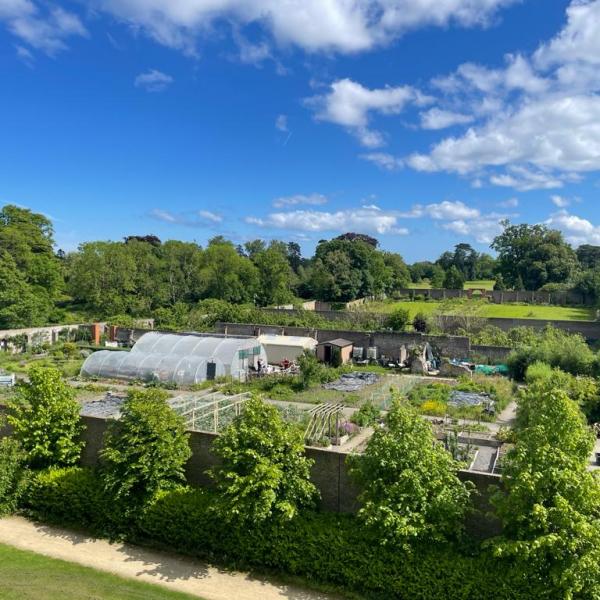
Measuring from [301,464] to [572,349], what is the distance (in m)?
21.4

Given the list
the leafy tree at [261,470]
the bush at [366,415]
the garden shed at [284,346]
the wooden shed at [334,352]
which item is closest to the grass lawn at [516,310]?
the wooden shed at [334,352]

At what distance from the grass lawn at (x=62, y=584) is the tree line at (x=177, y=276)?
32558mm

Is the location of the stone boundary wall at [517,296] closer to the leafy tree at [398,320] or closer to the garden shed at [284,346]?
the leafy tree at [398,320]

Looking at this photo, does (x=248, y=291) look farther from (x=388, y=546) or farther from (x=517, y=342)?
(x=388, y=546)

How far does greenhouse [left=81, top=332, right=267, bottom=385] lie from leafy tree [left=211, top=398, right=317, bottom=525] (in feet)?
55.4

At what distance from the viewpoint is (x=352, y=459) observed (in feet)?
32.8

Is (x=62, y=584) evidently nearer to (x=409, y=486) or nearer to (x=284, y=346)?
(x=409, y=486)

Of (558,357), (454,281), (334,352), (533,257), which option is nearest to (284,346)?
(334,352)

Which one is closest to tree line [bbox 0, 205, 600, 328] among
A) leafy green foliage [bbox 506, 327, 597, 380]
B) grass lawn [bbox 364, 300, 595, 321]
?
grass lawn [bbox 364, 300, 595, 321]

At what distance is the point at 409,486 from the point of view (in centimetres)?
885

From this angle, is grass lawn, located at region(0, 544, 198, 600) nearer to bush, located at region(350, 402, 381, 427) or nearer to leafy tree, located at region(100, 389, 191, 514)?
leafy tree, located at region(100, 389, 191, 514)

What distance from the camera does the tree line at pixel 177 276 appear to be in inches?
1825

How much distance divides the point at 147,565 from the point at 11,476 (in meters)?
4.38

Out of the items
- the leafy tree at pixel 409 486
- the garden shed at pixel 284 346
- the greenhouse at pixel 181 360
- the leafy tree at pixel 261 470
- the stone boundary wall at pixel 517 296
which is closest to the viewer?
the leafy tree at pixel 409 486
